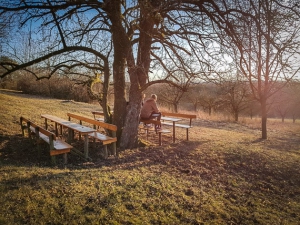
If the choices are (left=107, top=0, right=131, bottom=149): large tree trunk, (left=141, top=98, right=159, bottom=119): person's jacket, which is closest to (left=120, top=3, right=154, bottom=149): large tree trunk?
(left=107, top=0, right=131, bottom=149): large tree trunk

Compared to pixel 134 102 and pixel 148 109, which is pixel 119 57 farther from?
pixel 148 109

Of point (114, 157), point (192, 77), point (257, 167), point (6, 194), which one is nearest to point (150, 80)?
point (192, 77)

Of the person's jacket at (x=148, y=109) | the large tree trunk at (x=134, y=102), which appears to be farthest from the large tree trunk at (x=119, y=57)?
the person's jacket at (x=148, y=109)

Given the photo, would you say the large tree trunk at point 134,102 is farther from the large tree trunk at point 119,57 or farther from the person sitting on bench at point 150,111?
the person sitting on bench at point 150,111

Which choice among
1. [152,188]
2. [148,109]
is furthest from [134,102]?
[152,188]

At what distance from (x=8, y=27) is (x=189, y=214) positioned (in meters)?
6.17

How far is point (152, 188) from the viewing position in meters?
3.81

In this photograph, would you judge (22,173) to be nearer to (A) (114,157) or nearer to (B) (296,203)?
(A) (114,157)

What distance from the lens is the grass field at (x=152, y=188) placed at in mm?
2916

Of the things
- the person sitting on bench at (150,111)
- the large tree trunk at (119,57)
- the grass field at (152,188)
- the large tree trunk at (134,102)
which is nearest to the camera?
the grass field at (152,188)

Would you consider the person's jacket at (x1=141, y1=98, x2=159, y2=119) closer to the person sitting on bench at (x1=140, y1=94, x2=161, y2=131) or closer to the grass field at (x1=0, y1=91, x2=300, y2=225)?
the person sitting on bench at (x1=140, y1=94, x2=161, y2=131)

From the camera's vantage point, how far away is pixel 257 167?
5672 millimetres

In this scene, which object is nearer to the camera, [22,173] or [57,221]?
[57,221]

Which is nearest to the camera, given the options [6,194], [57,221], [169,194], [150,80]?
[57,221]
